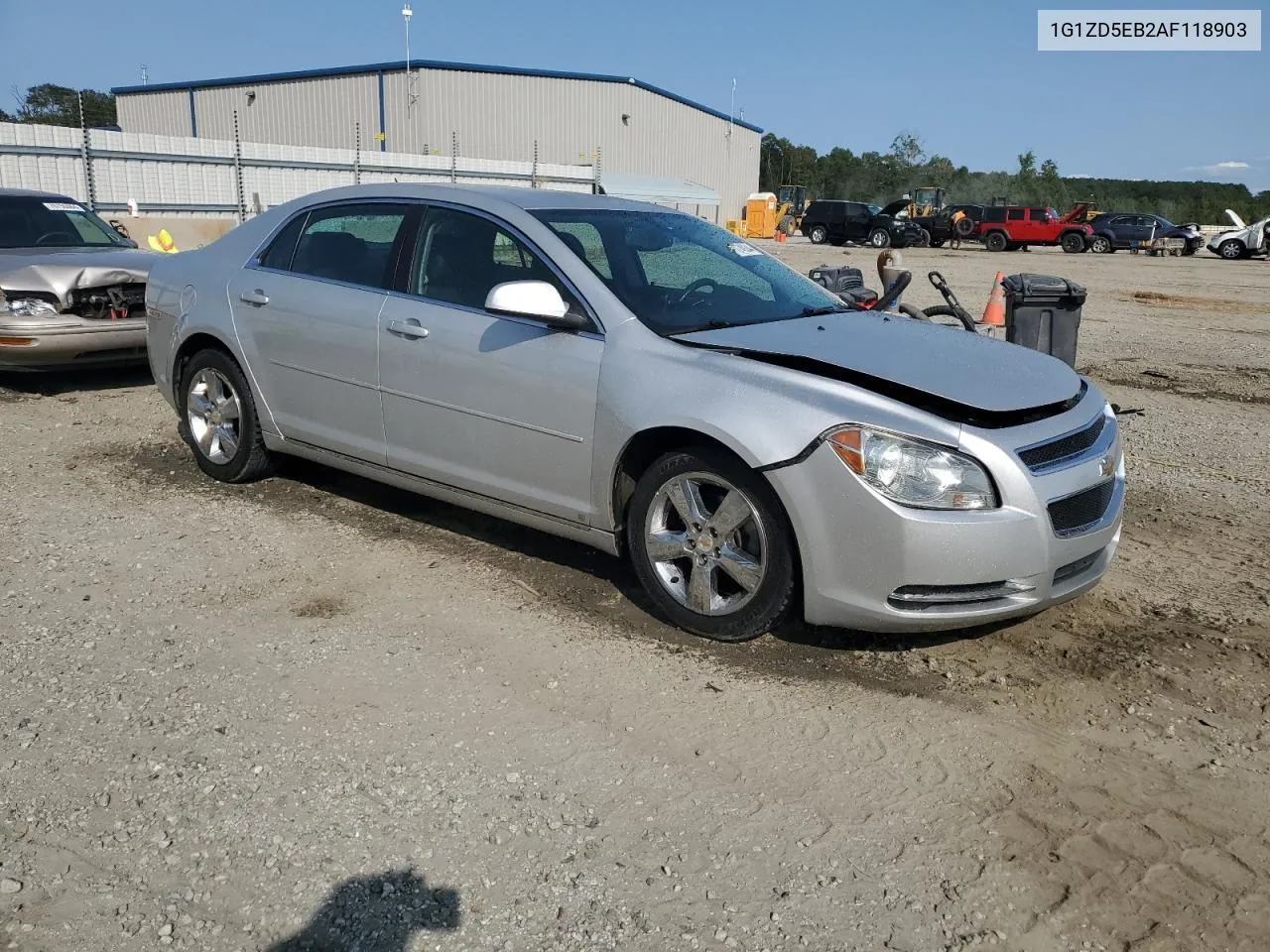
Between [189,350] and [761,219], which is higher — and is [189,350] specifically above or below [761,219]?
below

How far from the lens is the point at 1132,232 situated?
39188 mm

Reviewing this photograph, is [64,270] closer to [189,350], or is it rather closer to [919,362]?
[189,350]

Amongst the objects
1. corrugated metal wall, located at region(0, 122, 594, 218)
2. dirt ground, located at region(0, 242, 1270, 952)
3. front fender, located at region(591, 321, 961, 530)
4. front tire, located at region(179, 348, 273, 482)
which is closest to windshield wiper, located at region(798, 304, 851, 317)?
A: front fender, located at region(591, 321, 961, 530)

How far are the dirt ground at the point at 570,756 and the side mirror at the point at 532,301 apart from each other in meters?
1.16

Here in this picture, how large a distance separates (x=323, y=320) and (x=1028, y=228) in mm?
39983

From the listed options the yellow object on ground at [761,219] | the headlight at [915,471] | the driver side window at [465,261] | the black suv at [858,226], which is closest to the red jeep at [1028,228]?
the black suv at [858,226]

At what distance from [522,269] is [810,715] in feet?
7.32

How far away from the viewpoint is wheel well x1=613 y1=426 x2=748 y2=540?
4000 millimetres

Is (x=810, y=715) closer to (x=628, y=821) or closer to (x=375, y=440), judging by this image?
(x=628, y=821)

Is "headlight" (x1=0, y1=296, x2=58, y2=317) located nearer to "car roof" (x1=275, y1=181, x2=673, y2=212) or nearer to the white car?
"car roof" (x1=275, y1=181, x2=673, y2=212)

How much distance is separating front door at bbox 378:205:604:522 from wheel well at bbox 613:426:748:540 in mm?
130

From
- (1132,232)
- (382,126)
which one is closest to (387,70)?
(382,126)

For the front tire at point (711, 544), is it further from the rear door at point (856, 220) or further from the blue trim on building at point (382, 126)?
the blue trim on building at point (382, 126)

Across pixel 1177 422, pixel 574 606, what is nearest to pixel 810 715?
pixel 574 606
